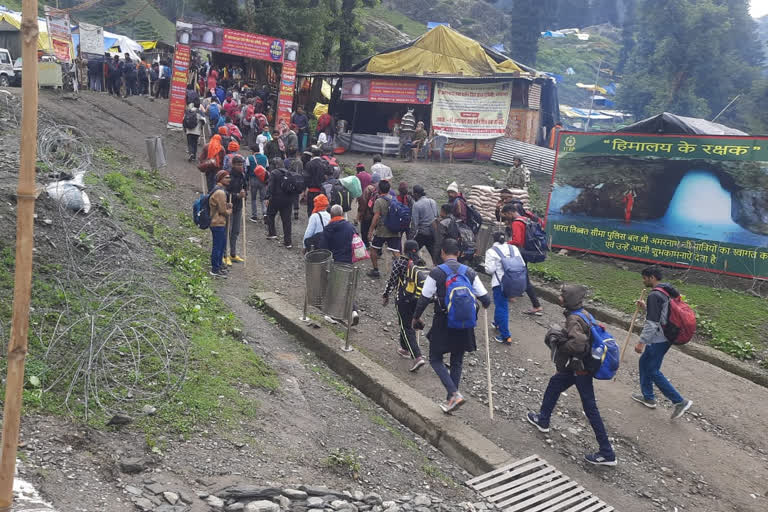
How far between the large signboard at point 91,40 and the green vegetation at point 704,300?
71.9 ft

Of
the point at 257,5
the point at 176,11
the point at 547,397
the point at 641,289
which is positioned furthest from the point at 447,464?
the point at 176,11

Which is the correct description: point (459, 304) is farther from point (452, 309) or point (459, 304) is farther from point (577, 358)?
point (577, 358)

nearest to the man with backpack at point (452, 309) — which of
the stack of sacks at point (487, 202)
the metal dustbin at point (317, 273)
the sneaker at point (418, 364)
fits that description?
the sneaker at point (418, 364)

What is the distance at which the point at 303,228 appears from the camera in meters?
13.5

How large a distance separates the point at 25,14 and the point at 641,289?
10608 mm

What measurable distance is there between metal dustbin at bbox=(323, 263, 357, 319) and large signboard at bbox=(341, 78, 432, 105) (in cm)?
1518

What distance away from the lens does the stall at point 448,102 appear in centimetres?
2177

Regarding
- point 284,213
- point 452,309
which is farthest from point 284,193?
point 452,309

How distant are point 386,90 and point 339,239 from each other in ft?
48.2

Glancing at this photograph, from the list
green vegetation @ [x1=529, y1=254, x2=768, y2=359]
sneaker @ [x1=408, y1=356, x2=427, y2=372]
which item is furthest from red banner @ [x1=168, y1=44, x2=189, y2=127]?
sneaker @ [x1=408, y1=356, x2=427, y2=372]

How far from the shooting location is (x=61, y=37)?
21.0 metres

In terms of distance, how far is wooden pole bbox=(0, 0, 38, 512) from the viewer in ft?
8.81

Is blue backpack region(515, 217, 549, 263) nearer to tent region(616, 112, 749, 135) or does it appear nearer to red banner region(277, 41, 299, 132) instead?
tent region(616, 112, 749, 135)

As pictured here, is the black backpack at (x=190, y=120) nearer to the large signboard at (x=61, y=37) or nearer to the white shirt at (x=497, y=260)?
the large signboard at (x=61, y=37)
